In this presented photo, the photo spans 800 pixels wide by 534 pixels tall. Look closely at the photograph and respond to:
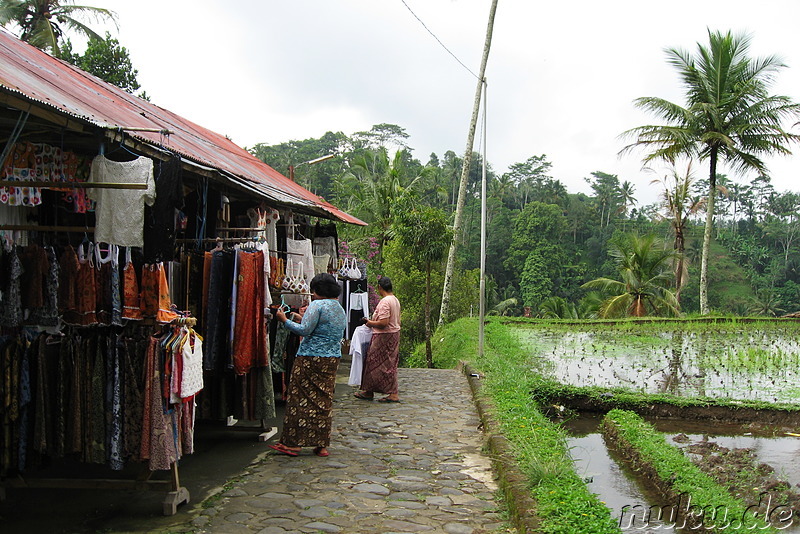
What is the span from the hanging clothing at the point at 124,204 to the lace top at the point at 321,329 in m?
1.94

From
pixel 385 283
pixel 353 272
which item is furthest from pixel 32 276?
pixel 353 272

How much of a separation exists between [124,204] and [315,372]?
7.68 feet

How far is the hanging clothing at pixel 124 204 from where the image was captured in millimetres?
4129

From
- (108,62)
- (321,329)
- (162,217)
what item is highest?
(108,62)

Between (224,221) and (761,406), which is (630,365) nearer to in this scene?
(761,406)

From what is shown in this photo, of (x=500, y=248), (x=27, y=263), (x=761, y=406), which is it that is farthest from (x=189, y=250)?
(x=500, y=248)

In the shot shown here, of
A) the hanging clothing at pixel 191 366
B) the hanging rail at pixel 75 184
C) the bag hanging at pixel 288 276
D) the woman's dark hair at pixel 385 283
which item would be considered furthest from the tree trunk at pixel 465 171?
the hanging rail at pixel 75 184

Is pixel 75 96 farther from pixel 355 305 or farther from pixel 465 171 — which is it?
pixel 465 171

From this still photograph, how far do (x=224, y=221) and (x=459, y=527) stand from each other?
3.68 metres

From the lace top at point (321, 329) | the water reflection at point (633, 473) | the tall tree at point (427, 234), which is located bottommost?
the water reflection at point (633, 473)

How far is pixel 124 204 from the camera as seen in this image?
414 cm

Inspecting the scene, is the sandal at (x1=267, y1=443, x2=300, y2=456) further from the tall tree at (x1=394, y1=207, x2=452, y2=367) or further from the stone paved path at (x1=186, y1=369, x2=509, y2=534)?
the tall tree at (x1=394, y1=207, x2=452, y2=367)

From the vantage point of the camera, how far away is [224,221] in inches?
255

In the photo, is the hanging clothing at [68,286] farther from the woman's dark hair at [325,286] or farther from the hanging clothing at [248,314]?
the woman's dark hair at [325,286]
